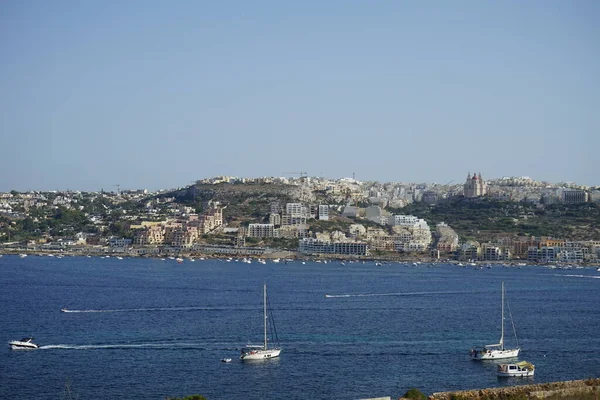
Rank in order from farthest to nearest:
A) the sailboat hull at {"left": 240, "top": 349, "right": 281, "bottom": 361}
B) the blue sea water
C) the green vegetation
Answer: the green vegetation → the sailboat hull at {"left": 240, "top": 349, "right": 281, "bottom": 361} → the blue sea water

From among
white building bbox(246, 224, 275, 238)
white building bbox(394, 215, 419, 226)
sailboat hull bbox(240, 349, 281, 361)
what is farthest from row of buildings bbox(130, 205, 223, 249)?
sailboat hull bbox(240, 349, 281, 361)

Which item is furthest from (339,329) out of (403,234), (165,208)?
(165,208)

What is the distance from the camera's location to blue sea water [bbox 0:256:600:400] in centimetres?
1966

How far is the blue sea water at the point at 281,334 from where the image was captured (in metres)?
19.7

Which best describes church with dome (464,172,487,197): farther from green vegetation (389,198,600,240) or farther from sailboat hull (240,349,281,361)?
sailboat hull (240,349,281,361)

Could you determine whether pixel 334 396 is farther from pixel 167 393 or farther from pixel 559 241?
pixel 559 241

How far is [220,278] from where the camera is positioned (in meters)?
47.8

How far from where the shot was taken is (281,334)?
26.1 meters

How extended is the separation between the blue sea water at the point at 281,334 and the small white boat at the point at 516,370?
0.24 m

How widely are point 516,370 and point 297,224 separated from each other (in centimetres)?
5956

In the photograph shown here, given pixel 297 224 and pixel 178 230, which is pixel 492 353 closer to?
pixel 178 230

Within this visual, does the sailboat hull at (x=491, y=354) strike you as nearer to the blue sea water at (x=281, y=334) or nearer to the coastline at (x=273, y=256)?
the blue sea water at (x=281, y=334)

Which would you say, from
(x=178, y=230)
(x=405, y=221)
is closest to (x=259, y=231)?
(x=178, y=230)

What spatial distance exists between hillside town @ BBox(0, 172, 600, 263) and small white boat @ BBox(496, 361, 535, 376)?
49.5 m
